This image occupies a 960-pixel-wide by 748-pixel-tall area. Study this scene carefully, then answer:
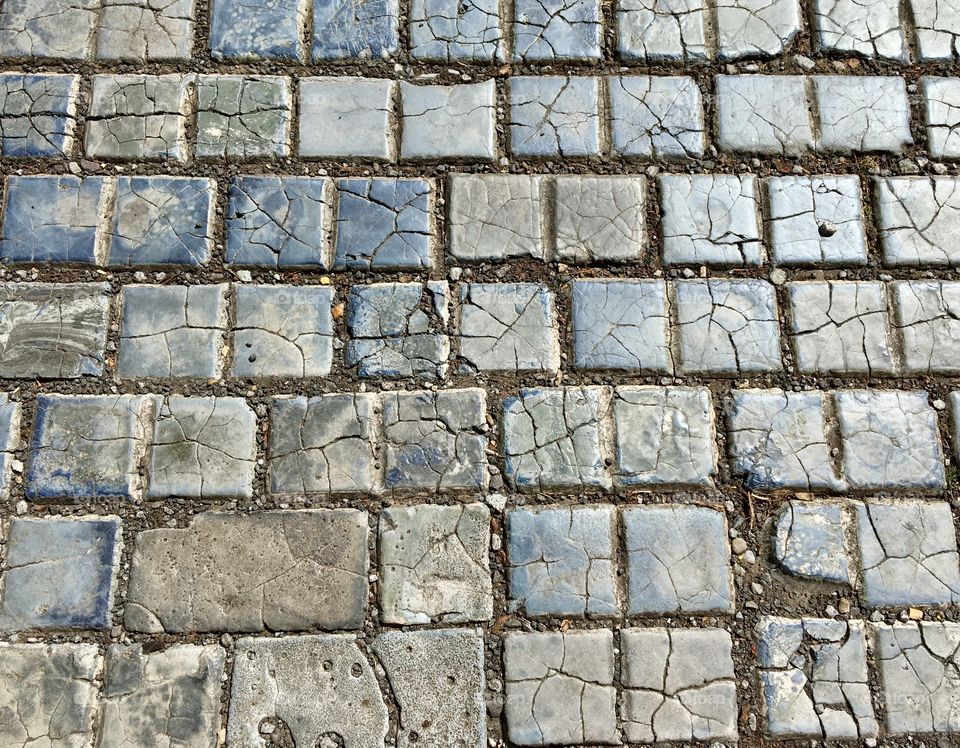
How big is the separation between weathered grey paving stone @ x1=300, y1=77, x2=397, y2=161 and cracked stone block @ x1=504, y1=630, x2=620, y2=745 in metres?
1.79

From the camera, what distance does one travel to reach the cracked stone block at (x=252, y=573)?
100 inches

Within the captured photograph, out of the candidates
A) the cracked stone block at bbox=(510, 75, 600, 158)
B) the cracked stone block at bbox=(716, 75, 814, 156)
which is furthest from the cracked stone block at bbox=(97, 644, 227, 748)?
the cracked stone block at bbox=(716, 75, 814, 156)

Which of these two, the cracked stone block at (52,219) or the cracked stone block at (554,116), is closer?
the cracked stone block at (52,219)

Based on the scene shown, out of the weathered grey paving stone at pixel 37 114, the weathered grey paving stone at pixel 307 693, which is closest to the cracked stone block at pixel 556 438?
the weathered grey paving stone at pixel 307 693

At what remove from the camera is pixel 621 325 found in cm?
282

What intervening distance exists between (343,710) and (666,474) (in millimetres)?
1270

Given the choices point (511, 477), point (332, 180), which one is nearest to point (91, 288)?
point (332, 180)

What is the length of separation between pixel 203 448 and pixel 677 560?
1.60m

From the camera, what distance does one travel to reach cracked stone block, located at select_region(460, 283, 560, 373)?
2.78 m

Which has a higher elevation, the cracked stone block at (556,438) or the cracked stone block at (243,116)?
the cracked stone block at (243,116)

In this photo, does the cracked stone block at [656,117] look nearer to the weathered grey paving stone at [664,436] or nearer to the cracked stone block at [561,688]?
the weathered grey paving stone at [664,436]

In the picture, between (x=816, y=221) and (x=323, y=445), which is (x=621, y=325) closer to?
(x=816, y=221)

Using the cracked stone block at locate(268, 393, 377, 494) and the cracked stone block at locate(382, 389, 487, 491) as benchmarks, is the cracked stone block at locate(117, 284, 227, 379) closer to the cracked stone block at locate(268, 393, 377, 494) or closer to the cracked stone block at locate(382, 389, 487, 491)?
the cracked stone block at locate(268, 393, 377, 494)

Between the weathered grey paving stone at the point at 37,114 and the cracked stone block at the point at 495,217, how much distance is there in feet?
4.72
